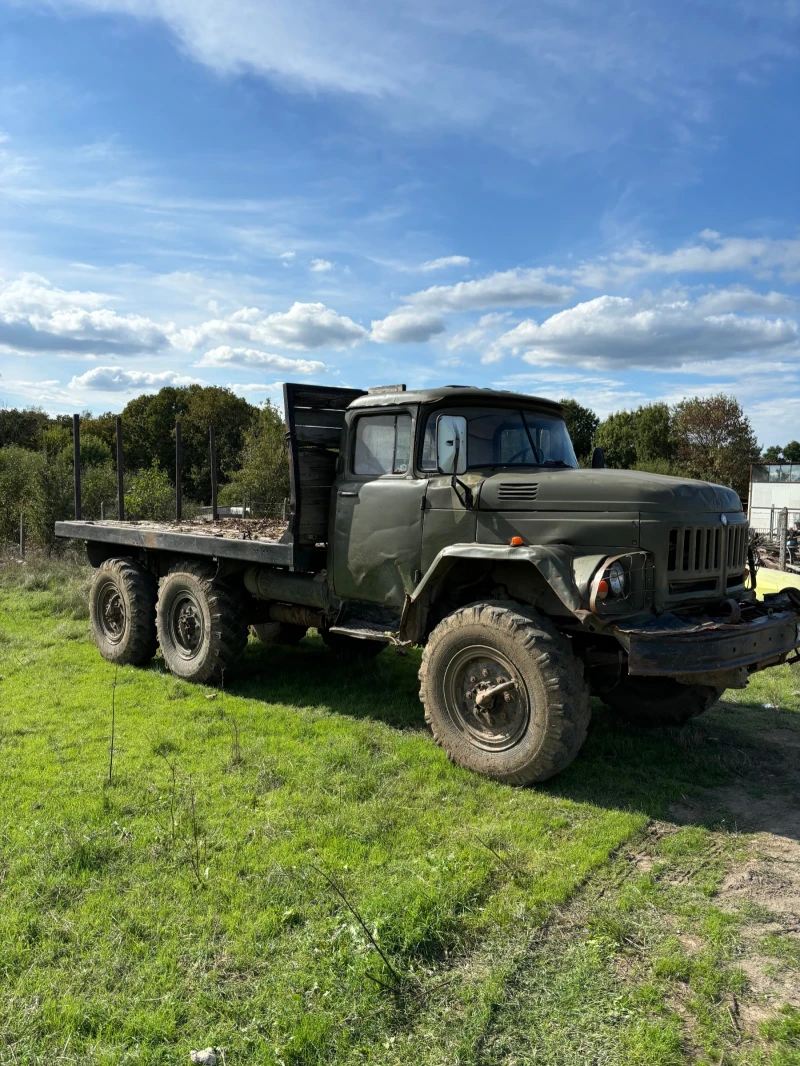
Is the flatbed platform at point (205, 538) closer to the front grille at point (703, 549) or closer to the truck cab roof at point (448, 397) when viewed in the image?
the truck cab roof at point (448, 397)

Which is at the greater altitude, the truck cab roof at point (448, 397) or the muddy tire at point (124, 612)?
the truck cab roof at point (448, 397)

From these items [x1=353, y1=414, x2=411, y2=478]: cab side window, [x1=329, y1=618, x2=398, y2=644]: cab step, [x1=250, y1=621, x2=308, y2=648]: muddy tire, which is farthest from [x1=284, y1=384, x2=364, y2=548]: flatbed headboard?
[x1=250, y1=621, x2=308, y2=648]: muddy tire

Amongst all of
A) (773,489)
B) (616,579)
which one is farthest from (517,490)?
(773,489)

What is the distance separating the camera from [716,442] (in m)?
42.4

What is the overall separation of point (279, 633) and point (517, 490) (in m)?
4.44

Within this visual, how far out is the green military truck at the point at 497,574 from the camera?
15.9 feet

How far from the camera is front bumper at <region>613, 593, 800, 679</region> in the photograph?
4.58 metres

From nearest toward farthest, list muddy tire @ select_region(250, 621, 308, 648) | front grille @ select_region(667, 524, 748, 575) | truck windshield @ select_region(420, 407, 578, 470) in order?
front grille @ select_region(667, 524, 748, 575)
truck windshield @ select_region(420, 407, 578, 470)
muddy tire @ select_region(250, 621, 308, 648)

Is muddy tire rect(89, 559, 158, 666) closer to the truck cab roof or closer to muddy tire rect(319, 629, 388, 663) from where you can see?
muddy tire rect(319, 629, 388, 663)

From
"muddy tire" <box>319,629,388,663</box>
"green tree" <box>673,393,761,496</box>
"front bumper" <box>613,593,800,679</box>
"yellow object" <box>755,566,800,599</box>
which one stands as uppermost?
"green tree" <box>673,393,761,496</box>

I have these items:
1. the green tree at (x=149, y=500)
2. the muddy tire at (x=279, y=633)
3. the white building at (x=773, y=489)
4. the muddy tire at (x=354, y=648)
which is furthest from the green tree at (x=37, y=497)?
the white building at (x=773, y=489)

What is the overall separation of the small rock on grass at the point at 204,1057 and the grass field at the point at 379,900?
0.06 m

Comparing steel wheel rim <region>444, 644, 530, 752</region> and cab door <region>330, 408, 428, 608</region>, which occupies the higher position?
cab door <region>330, 408, 428, 608</region>

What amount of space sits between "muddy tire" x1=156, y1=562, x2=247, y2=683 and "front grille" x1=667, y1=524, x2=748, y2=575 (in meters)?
4.15
